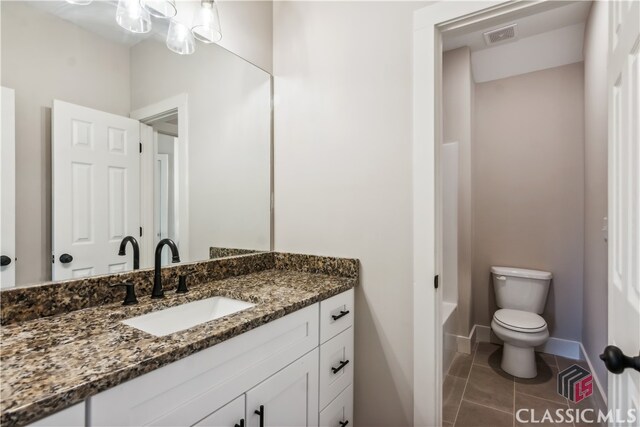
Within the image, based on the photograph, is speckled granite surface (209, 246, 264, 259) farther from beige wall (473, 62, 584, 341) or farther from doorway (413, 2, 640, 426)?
beige wall (473, 62, 584, 341)

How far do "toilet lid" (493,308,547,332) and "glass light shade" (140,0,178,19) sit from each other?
2722 mm

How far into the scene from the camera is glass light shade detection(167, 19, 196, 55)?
4.29 feet

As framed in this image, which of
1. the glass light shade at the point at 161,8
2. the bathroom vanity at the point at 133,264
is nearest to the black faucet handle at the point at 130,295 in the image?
the bathroom vanity at the point at 133,264

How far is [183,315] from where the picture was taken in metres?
1.13

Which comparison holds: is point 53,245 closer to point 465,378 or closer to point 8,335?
point 8,335

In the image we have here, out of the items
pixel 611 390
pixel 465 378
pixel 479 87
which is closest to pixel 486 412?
pixel 465 378

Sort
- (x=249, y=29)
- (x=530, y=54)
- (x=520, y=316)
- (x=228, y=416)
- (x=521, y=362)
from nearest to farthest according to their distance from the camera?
(x=228, y=416), (x=249, y=29), (x=521, y=362), (x=520, y=316), (x=530, y=54)

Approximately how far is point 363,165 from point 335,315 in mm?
707

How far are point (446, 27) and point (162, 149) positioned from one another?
4.33 feet

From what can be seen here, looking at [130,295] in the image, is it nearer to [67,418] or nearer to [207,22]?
[67,418]

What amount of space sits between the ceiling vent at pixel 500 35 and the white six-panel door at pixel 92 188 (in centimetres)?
253

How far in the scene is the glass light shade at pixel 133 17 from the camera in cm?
112

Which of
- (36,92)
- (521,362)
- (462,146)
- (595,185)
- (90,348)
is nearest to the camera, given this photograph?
(90,348)

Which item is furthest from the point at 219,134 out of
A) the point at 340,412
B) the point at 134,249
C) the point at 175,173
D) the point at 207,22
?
the point at 340,412
